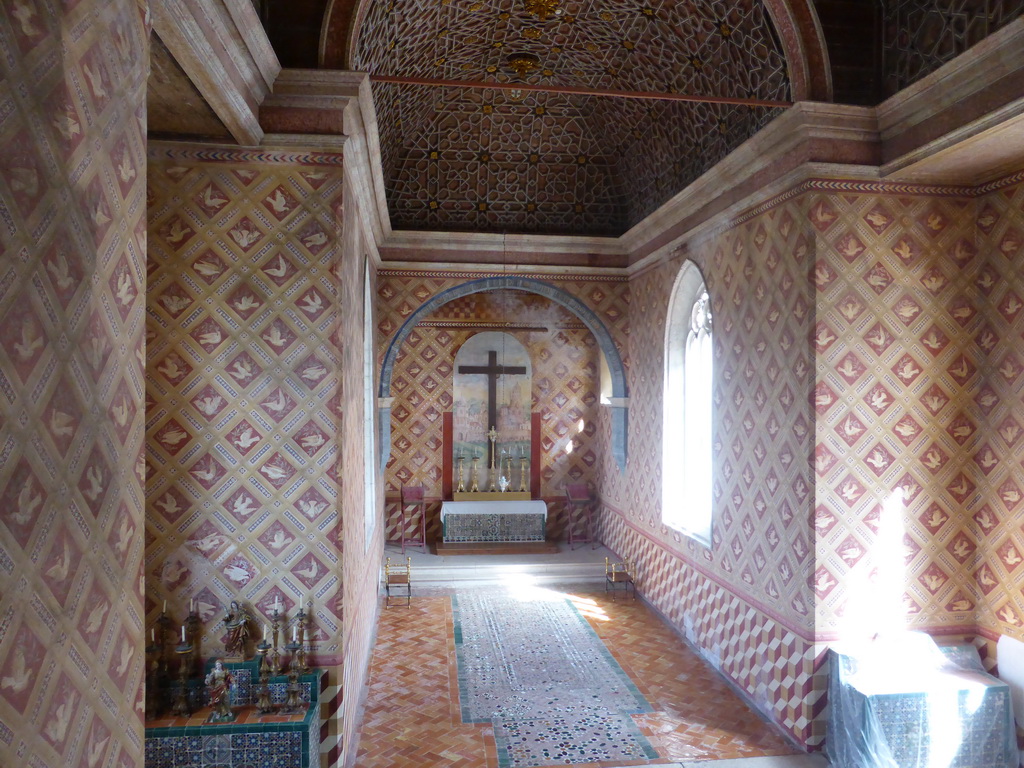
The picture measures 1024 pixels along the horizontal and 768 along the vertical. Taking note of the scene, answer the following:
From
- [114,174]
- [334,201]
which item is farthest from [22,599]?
[334,201]

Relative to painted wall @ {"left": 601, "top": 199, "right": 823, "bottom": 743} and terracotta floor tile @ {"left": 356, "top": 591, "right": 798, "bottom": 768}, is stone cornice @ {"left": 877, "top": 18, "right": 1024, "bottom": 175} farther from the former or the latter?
terracotta floor tile @ {"left": 356, "top": 591, "right": 798, "bottom": 768}

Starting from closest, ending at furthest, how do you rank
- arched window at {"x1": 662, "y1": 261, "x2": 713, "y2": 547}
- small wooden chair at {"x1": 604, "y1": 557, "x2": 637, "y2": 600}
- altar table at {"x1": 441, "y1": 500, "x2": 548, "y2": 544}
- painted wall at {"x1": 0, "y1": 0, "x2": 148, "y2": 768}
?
painted wall at {"x1": 0, "y1": 0, "x2": 148, "y2": 768} < arched window at {"x1": 662, "y1": 261, "x2": 713, "y2": 547} < small wooden chair at {"x1": 604, "y1": 557, "x2": 637, "y2": 600} < altar table at {"x1": 441, "y1": 500, "x2": 548, "y2": 544}

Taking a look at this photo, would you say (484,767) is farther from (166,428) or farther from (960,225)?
(960,225)

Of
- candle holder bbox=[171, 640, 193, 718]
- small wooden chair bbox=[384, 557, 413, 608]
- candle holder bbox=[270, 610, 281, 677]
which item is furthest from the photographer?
small wooden chair bbox=[384, 557, 413, 608]

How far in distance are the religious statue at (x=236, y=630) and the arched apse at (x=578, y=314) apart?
5.11 m

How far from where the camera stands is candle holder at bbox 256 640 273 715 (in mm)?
4320

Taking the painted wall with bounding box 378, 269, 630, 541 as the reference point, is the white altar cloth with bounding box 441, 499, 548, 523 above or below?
below

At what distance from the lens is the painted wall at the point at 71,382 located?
1.69 metres

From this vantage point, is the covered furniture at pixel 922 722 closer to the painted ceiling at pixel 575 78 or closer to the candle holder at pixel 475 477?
the painted ceiling at pixel 575 78

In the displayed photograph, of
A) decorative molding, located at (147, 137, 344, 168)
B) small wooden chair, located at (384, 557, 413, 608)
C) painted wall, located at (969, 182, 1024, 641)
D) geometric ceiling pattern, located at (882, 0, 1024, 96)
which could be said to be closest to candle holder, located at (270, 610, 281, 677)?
decorative molding, located at (147, 137, 344, 168)

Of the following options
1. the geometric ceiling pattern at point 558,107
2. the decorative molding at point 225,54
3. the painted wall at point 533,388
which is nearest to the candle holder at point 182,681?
the decorative molding at point 225,54

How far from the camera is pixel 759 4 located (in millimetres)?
5480

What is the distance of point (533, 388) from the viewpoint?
1166 centimetres

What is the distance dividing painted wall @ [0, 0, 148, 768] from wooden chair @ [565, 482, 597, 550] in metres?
9.34
